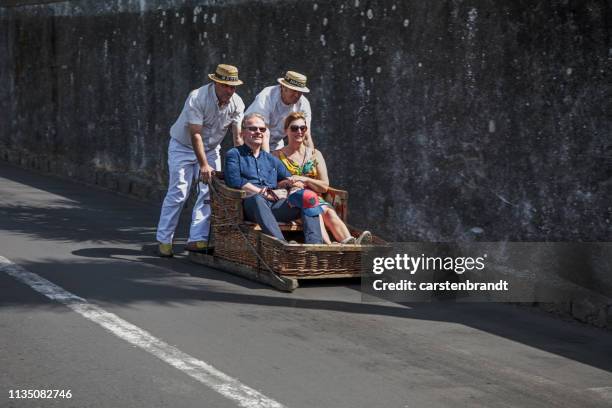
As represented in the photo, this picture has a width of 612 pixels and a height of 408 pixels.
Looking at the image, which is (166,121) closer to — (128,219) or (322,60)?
(128,219)

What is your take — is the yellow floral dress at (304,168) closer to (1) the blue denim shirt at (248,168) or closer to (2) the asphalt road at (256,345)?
(1) the blue denim shirt at (248,168)

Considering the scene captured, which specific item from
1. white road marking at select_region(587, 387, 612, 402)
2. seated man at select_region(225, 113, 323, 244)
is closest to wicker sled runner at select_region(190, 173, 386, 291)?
A: seated man at select_region(225, 113, 323, 244)

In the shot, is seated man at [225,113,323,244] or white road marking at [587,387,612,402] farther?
seated man at [225,113,323,244]

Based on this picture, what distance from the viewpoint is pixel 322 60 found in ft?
40.8

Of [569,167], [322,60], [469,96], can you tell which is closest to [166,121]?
[322,60]

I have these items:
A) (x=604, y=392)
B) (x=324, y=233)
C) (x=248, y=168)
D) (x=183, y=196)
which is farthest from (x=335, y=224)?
(x=604, y=392)

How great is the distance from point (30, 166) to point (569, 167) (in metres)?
11.5

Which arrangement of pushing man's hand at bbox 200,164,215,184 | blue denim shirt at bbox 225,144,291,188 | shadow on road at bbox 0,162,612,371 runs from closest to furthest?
shadow on road at bbox 0,162,612,371 → blue denim shirt at bbox 225,144,291,188 → pushing man's hand at bbox 200,164,215,184

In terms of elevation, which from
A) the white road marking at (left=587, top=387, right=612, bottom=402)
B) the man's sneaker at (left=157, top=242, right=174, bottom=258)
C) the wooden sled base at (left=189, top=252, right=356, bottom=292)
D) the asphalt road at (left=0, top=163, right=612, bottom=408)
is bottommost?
the white road marking at (left=587, top=387, right=612, bottom=402)

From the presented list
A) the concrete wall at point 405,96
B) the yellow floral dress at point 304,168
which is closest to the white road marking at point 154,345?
the yellow floral dress at point 304,168

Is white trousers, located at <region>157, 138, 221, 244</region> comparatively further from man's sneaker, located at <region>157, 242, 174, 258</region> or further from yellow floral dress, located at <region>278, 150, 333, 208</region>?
yellow floral dress, located at <region>278, 150, 333, 208</region>

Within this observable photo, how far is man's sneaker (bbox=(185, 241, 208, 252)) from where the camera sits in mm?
10453

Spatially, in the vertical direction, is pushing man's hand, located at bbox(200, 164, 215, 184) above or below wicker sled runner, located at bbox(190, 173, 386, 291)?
above

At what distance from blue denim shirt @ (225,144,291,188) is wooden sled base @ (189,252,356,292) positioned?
28.3 inches
